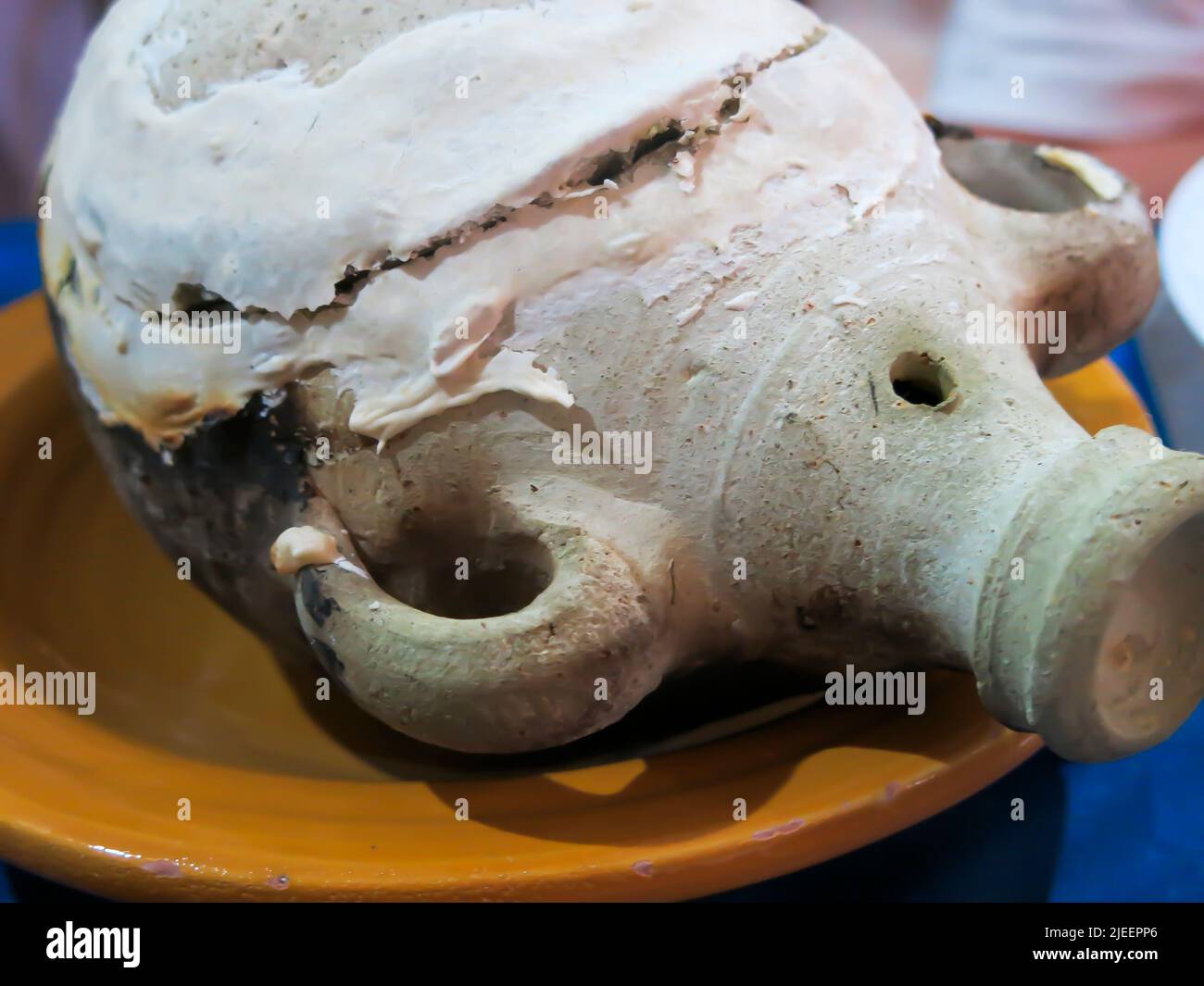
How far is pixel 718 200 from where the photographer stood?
69 centimetres

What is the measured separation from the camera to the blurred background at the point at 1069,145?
810 mm

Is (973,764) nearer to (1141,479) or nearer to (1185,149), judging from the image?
(1141,479)

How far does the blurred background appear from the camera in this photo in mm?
810

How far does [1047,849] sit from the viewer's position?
2.72 ft

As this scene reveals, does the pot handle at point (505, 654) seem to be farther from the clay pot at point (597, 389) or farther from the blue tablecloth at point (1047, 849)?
the blue tablecloth at point (1047, 849)

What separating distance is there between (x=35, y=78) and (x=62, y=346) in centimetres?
119

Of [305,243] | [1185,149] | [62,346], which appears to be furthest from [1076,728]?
[1185,149]

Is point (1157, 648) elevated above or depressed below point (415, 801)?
above
